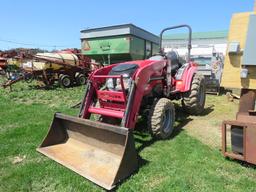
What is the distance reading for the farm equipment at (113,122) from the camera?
2.96m

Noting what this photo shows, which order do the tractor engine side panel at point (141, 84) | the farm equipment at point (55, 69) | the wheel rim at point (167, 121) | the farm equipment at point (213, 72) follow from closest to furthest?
the tractor engine side panel at point (141, 84) < the wheel rim at point (167, 121) < the farm equipment at point (213, 72) < the farm equipment at point (55, 69)

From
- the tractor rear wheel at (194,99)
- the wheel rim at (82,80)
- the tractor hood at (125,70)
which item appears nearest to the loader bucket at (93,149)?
the tractor hood at (125,70)

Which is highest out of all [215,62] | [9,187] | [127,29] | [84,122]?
[127,29]

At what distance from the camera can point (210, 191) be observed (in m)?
2.63

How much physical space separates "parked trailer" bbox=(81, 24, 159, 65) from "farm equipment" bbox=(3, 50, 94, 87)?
4.49 ft

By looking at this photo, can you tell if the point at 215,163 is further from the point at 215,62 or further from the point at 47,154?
the point at 215,62

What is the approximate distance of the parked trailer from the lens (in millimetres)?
9211

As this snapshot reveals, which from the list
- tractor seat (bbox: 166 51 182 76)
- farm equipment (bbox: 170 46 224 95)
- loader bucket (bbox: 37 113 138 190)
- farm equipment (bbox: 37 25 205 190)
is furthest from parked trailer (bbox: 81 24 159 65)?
loader bucket (bbox: 37 113 138 190)

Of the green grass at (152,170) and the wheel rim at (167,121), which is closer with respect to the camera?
the green grass at (152,170)

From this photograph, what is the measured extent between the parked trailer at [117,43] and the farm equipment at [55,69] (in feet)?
4.49

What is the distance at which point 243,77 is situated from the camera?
2.99 metres

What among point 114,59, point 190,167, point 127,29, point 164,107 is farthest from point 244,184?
point 114,59

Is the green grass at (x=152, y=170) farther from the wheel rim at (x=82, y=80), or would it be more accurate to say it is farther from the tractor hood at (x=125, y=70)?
the wheel rim at (x=82, y=80)

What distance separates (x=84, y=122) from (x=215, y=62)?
752cm
